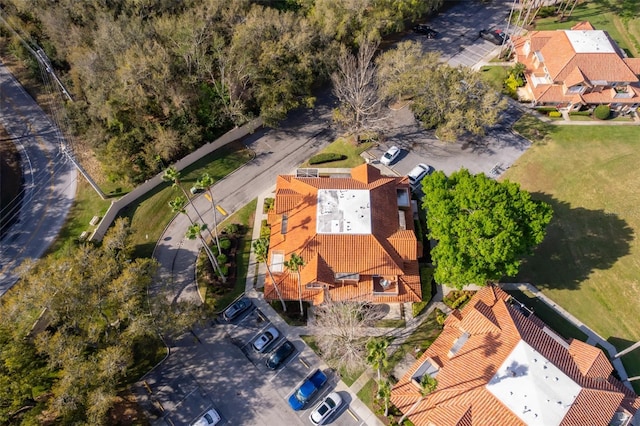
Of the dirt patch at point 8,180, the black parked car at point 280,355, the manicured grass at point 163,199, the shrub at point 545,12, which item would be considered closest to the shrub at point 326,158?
the manicured grass at point 163,199

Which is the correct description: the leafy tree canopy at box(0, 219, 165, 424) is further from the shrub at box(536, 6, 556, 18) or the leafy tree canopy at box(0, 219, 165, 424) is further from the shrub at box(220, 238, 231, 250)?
the shrub at box(536, 6, 556, 18)

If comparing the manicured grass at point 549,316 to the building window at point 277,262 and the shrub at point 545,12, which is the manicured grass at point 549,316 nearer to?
the building window at point 277,262

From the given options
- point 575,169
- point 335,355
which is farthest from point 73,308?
point 575,169

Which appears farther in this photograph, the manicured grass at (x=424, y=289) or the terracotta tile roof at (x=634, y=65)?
the terracotta tile roof at (x=634, y=65)

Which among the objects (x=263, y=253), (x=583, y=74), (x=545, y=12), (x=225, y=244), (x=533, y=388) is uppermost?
(x=545, y=12)

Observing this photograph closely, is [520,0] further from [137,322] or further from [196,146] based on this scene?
[137,322]

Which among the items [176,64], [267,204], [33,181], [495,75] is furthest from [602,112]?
[33,181]

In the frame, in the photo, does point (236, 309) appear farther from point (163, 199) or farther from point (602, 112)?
point (602, 112)
